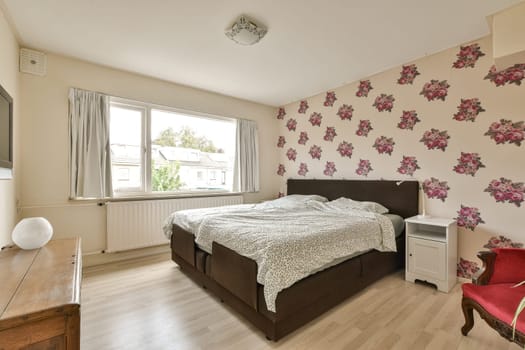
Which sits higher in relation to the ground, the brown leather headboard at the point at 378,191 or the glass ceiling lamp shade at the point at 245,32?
the glass ceiling lamp shade at the point at 245,32

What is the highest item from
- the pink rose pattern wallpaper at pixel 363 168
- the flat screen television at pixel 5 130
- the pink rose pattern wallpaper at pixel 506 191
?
the flat screen television at pixel 5 130

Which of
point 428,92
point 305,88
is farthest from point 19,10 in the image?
point 428,92

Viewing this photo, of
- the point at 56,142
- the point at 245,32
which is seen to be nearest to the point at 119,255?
the point at 56,142

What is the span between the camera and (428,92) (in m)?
2.82

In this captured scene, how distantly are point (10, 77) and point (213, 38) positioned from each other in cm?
191

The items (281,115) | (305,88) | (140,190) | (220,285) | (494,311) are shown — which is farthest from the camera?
(281,115)

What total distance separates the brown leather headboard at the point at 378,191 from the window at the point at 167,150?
1.62m

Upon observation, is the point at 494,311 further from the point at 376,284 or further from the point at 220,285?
the point at 220,285

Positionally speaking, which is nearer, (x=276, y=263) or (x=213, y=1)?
(x=276, y=263)

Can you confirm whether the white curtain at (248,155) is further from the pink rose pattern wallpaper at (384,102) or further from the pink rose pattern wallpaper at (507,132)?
the pink rose pattern wallpaper at (507,132)

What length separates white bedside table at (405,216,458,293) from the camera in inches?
93.3

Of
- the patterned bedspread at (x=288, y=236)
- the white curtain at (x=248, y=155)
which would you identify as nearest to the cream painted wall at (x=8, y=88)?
the patterned bedspread at (x=288, y=236)

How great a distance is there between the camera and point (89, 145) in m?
2.92

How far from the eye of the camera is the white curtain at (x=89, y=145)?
2850 millimetres
